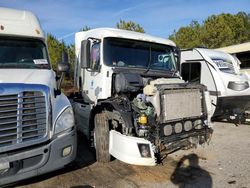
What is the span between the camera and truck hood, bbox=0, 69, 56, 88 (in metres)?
5.24

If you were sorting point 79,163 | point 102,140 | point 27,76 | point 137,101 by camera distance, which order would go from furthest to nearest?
point 79,163 → point 102,140 → point 137,101 → point 27,76

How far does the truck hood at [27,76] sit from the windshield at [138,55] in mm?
1707

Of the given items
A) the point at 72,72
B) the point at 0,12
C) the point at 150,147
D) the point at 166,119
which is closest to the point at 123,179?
the point at 150,147

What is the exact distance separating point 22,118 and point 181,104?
292cm

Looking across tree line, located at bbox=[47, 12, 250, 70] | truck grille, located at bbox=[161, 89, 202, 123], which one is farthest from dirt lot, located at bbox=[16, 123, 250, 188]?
tree line, located at bbox=[47, 12, 250, 70]

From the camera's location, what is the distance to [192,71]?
1208 cm

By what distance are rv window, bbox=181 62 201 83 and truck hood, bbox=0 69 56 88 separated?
6770mm

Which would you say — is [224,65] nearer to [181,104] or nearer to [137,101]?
[181,104]

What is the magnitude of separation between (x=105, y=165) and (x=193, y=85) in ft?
7.69

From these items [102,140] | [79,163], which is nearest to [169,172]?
[102,140]

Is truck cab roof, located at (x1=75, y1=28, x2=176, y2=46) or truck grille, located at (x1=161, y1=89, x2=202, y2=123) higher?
truck cab roof, located at (x1=75, y1=28, x2=176, y2=46)

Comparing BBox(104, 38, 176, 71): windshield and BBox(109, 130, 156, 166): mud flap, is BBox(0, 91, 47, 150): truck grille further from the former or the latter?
BBox(104, 38, 176, 71): windshield

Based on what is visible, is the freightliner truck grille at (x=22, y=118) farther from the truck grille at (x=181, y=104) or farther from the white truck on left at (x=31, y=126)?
the truck grille at (x=181, y=104)

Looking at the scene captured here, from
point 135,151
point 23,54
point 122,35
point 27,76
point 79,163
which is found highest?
point 122,35
